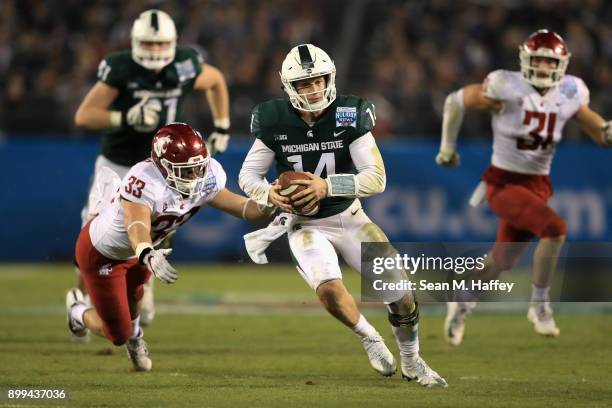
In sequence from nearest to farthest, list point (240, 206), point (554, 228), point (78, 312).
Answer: point (240, 206) → point (78, 312) → point (554, 228)

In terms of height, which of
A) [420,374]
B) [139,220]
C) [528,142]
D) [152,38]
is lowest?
[420,374]

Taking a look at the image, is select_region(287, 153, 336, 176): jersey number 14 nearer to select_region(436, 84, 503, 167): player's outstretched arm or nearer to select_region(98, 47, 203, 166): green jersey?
select_region(436, 84, 503, 167): player's outstretched arm

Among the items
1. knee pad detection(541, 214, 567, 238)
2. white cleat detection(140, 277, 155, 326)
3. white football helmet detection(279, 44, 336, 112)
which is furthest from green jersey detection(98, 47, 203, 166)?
knee pad detection(541, 214, 567, 238)

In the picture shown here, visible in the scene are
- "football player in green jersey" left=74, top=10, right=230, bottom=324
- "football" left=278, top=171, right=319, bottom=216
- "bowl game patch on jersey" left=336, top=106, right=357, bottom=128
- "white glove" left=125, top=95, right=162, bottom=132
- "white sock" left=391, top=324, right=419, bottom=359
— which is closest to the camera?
"football" left=278, top=171, right=319, bottom=216

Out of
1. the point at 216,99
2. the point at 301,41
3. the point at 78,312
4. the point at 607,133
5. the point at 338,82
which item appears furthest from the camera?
the point at 301,41

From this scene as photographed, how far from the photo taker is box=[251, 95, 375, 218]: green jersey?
254 inches

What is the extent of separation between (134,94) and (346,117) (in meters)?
2.78

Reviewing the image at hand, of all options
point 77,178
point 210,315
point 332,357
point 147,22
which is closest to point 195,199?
point 332,357

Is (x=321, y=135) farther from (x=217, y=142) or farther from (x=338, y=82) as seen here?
(x=338, y=82)

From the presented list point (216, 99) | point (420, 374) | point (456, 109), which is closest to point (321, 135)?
point (420, 374)

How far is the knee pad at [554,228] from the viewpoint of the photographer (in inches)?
312

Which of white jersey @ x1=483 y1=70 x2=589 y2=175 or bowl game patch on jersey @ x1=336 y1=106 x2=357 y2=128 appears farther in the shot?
white jersey @ x1=483 y1=70 x2=589 y2=175

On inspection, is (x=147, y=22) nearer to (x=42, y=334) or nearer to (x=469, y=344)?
(x=42, y=334)

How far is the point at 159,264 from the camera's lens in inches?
235
